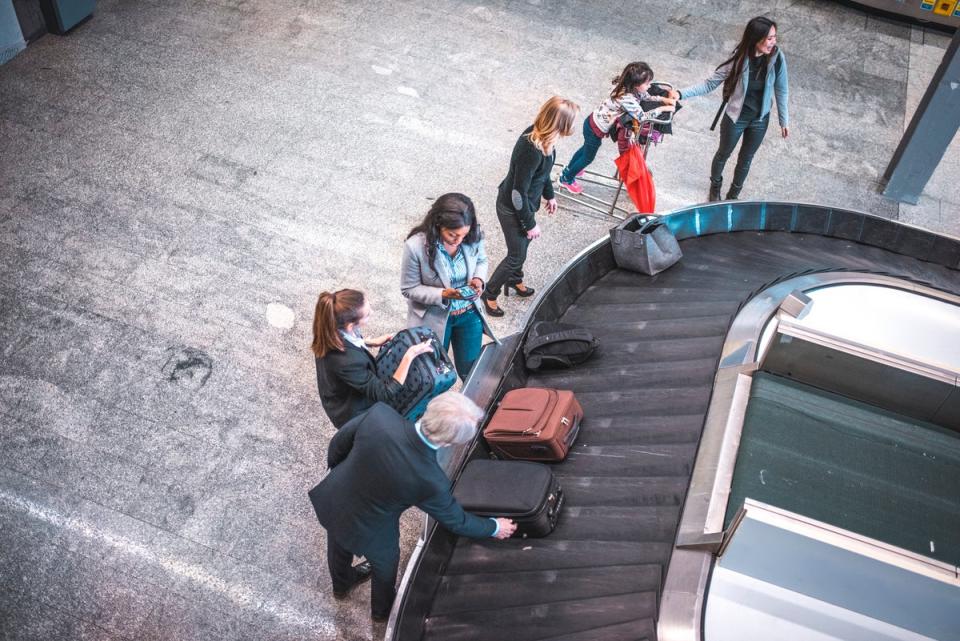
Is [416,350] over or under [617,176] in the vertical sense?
over

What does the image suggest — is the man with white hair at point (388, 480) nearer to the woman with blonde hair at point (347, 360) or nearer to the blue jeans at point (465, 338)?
the woman with blonde hair at point (347, 360)

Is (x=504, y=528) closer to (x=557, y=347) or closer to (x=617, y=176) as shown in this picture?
(x=557, y=347)

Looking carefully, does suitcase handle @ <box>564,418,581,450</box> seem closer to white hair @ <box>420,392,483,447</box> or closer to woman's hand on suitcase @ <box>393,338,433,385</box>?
woman's hand on suitcase @ <box>393,338,433,385</box>

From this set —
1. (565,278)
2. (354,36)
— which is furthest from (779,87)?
(354,36)

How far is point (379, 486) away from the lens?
3293mm

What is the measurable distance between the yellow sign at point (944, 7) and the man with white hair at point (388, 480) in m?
8.52

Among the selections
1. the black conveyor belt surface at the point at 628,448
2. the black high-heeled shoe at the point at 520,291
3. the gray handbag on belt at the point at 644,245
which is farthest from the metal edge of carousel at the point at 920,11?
the black high-heeled shoe at the point at 520,291

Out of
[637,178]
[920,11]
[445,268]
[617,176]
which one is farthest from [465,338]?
[920,11]

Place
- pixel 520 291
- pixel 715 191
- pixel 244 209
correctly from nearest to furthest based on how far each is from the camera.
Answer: pixel 520 291, pixel 244 209, pixel 715 191

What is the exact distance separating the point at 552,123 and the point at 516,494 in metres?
2.13

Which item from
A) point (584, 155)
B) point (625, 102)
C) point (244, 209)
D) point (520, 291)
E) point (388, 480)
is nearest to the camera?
point (388, 480)

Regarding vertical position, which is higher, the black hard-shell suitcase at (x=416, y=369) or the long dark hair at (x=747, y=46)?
the long dark hair at (x=747, y=46)

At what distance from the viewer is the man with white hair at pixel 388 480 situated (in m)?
3.20

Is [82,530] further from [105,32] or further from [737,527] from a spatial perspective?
[105,32]
